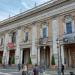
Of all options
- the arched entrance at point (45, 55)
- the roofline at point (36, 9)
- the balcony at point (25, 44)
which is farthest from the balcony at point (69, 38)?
the balcony at point (25, 44)

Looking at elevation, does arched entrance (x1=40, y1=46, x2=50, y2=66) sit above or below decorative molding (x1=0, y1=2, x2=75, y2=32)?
below

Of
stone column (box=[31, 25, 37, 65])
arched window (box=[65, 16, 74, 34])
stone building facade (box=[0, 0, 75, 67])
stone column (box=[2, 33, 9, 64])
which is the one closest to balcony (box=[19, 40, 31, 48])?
stone building facade (box=[0, 0, 75, 67])

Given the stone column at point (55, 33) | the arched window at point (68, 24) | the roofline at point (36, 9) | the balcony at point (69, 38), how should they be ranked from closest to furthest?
1. the balcony at point (69, 38)
2. the arched window at point (68, 24)
3. the stone column at point (55, 33)
4. the roofline at point (36, 9)

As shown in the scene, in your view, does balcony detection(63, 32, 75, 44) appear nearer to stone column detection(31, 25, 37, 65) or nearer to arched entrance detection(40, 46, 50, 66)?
arched entrance detection(40, 46, 50, 66)

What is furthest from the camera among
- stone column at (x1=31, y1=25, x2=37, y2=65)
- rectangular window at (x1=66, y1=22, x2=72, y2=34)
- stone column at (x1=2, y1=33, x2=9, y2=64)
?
stone column at (x1=2, y1=33, x2=9, y2=64)

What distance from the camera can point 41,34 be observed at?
32.0 metres

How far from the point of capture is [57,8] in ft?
95.8

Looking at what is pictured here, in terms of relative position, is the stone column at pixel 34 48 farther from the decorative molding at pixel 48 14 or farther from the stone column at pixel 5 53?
the stone column at pixel 5 53

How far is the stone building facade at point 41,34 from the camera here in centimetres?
2775

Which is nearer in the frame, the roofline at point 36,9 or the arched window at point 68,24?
the arched window at point 68,24

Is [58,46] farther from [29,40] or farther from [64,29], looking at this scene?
[29,40]

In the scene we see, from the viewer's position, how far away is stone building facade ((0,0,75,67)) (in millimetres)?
27750

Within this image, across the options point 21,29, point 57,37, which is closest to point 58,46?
point 57,37

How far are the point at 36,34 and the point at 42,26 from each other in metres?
2.02
